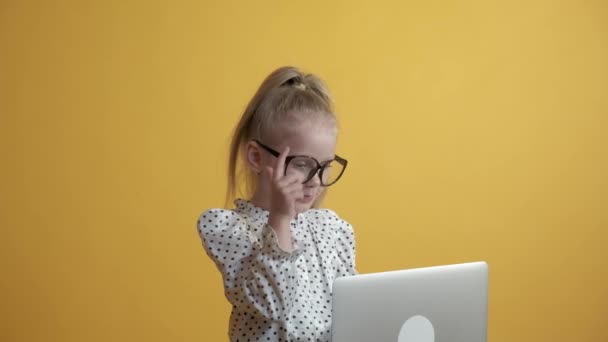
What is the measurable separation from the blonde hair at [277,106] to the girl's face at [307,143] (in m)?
0.02

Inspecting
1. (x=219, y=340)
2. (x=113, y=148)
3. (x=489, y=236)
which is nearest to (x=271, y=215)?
(x=113, y=148)

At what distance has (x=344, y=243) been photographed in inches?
65.4

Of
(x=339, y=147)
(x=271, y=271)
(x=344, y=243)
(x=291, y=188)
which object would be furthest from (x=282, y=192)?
(x=339, y=147)

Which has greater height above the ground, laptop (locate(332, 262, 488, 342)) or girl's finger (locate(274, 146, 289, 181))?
girl's finger (locate(274, 146, 289, 181))

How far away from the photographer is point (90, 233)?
7.20ft

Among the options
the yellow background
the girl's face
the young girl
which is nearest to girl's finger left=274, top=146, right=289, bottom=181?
the young girl

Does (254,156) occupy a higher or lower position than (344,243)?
higher

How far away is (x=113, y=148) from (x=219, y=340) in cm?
62

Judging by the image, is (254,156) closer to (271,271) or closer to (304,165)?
(304,165)

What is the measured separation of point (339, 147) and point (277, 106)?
1.07 metres

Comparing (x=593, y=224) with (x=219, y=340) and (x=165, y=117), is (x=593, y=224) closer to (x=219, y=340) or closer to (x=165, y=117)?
(x=219, y=340)

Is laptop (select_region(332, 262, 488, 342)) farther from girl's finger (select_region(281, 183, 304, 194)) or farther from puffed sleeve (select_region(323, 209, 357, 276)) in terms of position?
puffed sleeve (select_region(323, 209, 357, 276))

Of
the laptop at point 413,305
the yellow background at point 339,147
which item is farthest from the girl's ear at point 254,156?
the yellow background at point 339,147

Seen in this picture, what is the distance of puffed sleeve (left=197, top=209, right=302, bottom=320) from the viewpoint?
1.32 meters
